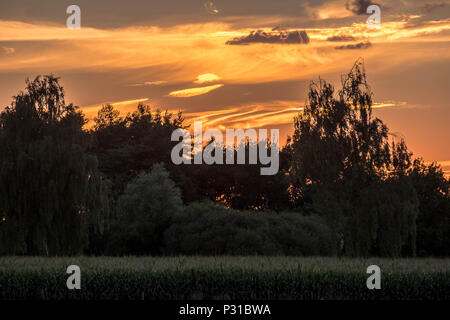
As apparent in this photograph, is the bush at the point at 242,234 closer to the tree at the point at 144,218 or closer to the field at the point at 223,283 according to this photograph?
the tree at the point at 144,218

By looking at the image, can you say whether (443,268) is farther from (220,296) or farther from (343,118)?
(343,118)

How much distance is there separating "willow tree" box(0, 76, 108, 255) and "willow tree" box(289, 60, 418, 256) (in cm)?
1134

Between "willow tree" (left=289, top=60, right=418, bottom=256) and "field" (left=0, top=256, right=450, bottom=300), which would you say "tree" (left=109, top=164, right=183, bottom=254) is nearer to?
"willow tree" (left=289, top=60, right=418, bottom=256)

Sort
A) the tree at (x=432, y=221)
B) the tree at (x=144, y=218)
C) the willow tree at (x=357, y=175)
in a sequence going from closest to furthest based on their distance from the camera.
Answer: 1. the willow tree at (x=357, y=175)
2. the tree at (x=144, y=218)
3. the tree at (x=432, y=221)

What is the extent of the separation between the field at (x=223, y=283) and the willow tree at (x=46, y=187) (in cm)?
1178

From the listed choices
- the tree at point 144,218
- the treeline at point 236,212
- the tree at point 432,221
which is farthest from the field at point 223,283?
the tree at point 432,221

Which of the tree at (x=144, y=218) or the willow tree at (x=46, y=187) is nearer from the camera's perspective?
the willow tree at (x=46, y=187)

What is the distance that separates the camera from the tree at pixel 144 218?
43938 mm

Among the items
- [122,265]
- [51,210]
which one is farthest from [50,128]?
[122,265]

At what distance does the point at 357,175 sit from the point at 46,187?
53.8 feet
